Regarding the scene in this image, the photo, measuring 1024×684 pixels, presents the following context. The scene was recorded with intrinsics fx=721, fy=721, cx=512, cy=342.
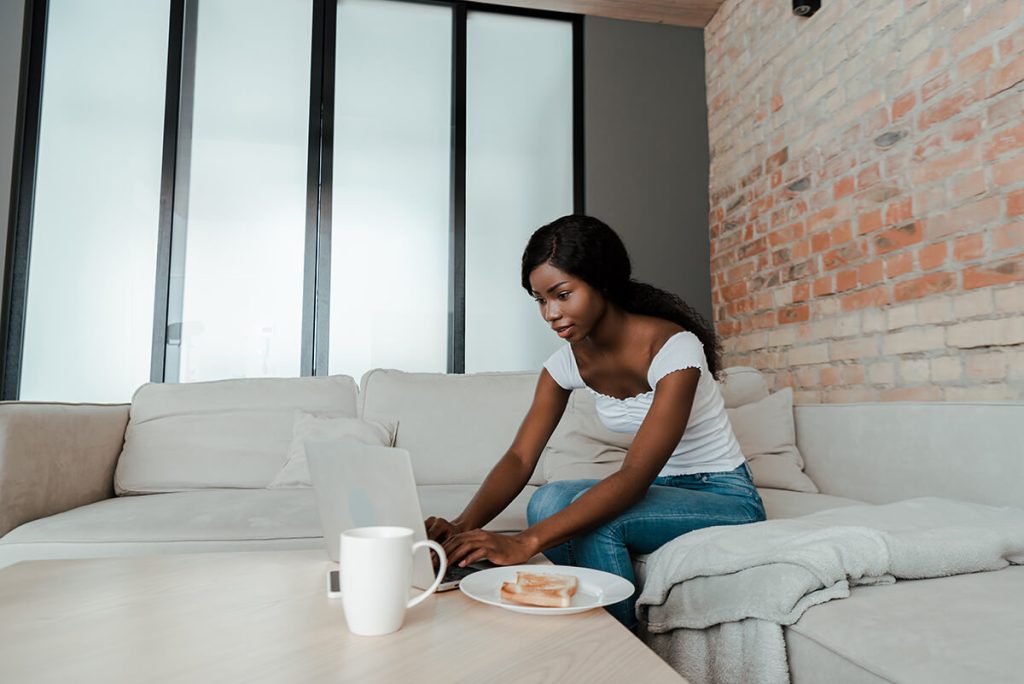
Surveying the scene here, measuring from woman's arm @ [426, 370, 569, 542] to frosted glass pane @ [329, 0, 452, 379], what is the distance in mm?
1826

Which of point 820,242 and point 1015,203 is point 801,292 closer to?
point 820,242

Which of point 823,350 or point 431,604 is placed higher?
point 823,350

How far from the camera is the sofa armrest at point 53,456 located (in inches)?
67.0

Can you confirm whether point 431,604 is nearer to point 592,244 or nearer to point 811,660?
point 811,660

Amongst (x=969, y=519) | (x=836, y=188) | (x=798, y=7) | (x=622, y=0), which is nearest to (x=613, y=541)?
(x=969, y=519)

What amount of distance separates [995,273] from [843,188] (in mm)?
710

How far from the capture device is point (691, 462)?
1579 mm

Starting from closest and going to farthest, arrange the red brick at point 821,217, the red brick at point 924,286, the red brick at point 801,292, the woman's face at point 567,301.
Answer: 1. the woman's face at point 567,301
2. the red brick at point 924,286
3. the red brick at point 821,217
4. the red brick at point 801,292

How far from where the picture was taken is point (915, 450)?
70.0 inches

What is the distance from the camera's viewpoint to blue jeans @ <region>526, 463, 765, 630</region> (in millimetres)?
1339

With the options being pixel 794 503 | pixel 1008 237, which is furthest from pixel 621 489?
pixel 1008 237

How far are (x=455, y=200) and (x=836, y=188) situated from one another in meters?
1.73

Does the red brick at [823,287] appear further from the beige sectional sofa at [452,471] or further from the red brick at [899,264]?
the beige sectional sofa at [452,471]

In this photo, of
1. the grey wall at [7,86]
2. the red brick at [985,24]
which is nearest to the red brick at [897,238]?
the red brick at [985,24]
